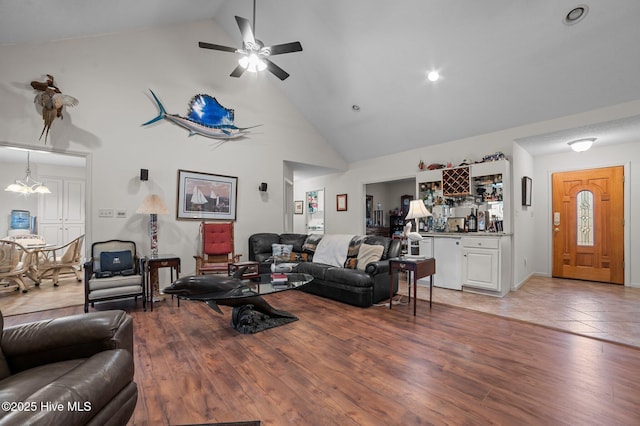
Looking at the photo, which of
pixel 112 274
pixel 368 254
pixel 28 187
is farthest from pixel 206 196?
pixel 28 187

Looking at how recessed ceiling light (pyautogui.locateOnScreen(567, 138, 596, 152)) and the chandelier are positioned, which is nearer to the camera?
recessed ceiling light (pyautogui.locateOnScreen(567, 138, 596, 152))

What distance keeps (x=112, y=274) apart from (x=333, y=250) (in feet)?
10.0

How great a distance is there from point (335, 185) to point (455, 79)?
3914 millimetres

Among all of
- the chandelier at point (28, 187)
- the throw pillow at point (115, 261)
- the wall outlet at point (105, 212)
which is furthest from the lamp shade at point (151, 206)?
the chandelier at point (28, 187)

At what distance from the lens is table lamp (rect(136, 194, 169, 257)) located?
3.95 metres

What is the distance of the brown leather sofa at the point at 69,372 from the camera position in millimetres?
941

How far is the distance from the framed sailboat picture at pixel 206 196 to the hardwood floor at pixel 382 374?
7.02 feet

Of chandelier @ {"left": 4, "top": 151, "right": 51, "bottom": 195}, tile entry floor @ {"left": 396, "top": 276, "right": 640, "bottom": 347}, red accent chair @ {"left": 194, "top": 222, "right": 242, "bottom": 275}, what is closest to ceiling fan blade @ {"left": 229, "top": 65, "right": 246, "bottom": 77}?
red accent chair @ {"left": 194, "top": 222, "right": 242, "bottom": 275}

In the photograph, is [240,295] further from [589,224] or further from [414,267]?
[589,224]

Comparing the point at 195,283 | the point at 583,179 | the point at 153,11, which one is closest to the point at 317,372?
the point at 195,283

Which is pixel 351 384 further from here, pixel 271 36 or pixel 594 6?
pixel 271 36

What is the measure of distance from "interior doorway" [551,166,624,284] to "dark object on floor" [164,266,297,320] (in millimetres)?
5923

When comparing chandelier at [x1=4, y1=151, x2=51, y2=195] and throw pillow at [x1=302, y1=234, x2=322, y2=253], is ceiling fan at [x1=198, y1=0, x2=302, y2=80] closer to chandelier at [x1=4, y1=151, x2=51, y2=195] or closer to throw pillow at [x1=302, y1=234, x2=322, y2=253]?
throw pillow at [x1=302, y1=234, x2=322, y2=253]

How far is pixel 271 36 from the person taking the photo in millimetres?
4902
